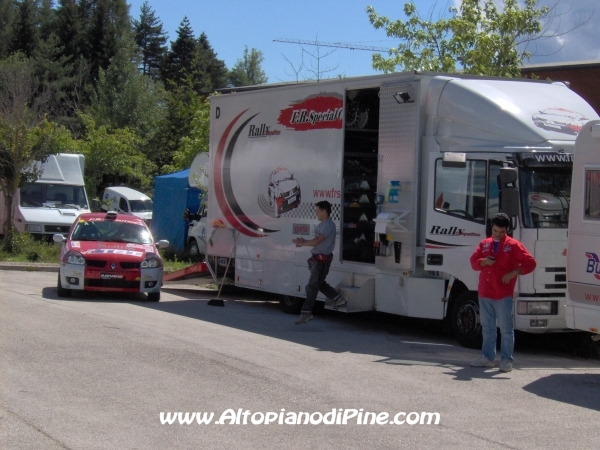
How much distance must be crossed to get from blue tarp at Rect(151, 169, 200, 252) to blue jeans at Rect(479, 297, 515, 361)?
669 inches

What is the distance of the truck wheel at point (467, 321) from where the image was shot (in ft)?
36.9

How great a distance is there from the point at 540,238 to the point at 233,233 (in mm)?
6974

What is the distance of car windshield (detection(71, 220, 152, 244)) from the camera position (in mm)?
16344

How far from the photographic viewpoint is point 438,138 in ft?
38.9

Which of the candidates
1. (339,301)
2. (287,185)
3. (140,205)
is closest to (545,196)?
(339,301)

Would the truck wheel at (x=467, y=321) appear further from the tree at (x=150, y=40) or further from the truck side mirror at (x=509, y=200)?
the tree at (x=150, y=40)

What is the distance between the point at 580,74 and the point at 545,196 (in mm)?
18601

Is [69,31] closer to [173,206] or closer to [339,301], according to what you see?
[173,206]

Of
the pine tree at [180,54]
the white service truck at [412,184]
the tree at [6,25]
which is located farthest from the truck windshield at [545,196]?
the pine tree at [180,54]

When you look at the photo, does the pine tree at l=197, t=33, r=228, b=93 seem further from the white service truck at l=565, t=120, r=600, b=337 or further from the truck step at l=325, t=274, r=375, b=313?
the white service truck at l=565, t=120, r=600, b=337

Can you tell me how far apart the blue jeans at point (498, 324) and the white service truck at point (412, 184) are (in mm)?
883

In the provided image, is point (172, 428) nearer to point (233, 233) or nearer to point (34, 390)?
point (34, 390)

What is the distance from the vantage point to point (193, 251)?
993 inches

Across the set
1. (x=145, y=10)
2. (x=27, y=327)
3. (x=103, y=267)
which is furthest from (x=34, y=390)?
(x=145, y=10)
